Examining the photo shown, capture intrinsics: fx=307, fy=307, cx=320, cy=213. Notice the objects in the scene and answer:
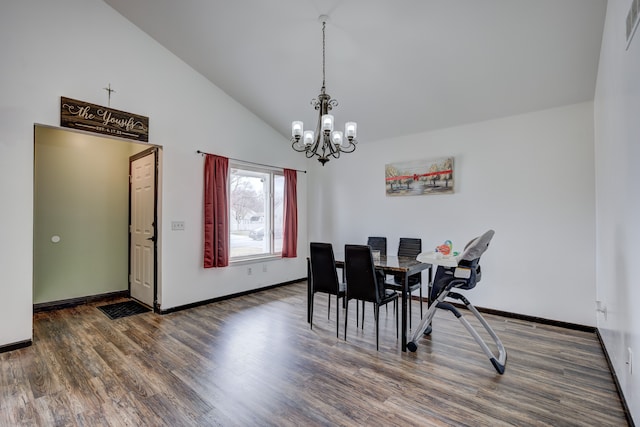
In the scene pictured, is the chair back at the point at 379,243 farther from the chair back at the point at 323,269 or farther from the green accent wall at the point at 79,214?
the green accent wall at the point at 79,214

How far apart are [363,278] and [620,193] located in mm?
2048

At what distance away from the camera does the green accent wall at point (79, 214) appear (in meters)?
4.21

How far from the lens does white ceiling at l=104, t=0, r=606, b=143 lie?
109 inches

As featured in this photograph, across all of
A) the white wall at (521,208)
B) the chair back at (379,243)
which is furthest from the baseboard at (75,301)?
the white wall at (521,208)

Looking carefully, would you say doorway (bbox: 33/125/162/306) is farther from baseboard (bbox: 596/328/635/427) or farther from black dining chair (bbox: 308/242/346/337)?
baseboard (bbox: 596/328/635/427)

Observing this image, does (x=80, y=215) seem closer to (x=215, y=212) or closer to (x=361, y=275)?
(x=215, y=212)

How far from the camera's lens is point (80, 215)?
4562mm

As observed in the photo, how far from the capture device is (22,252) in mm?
2990

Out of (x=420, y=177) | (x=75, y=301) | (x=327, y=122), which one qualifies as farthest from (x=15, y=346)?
(x=420, y=177)

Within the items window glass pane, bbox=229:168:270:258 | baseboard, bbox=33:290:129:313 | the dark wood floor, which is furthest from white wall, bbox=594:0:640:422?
baseboard, bbox=33:290:129:313

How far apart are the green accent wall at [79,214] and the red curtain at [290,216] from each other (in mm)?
2364

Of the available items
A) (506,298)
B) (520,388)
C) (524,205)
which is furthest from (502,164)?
(520,388)

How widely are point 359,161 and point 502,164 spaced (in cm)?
224

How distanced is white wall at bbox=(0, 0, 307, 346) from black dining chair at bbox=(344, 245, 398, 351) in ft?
7.83
